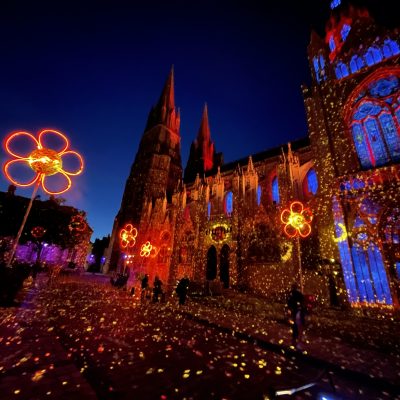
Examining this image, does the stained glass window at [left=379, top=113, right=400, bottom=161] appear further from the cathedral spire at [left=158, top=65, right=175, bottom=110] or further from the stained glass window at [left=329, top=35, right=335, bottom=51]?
the cathedral spire at [left=158, top=65, right=175, bottom=110]

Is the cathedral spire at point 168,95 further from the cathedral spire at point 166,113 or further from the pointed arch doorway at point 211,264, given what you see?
the pointed arch doorway at point 211,264

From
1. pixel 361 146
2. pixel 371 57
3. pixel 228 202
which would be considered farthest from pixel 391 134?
pixel 228 202

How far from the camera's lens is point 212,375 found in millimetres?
3723

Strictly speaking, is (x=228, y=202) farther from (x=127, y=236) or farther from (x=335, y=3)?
(x=335, y=3)

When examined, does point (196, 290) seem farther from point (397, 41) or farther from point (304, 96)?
point (397, 41)

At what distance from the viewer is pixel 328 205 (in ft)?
44.4

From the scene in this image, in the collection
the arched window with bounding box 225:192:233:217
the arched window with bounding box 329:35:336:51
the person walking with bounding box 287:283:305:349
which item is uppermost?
the arched window with bounding box 329:35:336:51

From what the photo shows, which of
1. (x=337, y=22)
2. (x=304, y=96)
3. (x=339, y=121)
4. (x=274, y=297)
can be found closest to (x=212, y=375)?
(x=274, y=297)

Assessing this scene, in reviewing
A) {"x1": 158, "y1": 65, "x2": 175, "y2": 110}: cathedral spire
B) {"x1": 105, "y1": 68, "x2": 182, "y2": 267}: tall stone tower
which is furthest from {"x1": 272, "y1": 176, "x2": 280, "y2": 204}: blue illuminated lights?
{"x1": 158, "y1": 65, "x2": 175, "y2": 110}: cathedral spire

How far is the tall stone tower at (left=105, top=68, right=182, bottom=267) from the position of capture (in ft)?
115

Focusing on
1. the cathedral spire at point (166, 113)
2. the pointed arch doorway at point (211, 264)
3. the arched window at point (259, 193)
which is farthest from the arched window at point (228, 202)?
the cathedral spire at point (166, 113)

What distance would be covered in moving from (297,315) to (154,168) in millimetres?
35125

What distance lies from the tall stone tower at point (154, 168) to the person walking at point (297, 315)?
26.8m

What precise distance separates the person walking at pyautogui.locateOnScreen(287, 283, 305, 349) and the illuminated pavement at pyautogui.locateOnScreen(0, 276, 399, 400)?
0.35m
